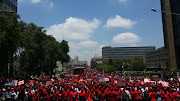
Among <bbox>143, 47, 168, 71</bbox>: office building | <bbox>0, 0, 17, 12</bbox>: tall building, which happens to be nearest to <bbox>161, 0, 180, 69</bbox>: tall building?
<bbox>143, 47, 168, 71</bbox>: office building

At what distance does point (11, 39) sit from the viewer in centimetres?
2173

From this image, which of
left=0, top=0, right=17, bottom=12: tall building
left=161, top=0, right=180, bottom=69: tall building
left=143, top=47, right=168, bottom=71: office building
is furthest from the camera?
left=143, top=47, right=168, bottom=71: office building

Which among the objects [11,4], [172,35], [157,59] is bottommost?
[157,59]

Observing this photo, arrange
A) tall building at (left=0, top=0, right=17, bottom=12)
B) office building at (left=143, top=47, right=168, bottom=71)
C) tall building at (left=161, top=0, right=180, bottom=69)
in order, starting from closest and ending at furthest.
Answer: tall building at (left=0, top=0, right=17, bottom=12) → tall building at (left=161, top=0, right=180, bottom=69) → office building at (left=143, top=47, right=168, bottom=71)

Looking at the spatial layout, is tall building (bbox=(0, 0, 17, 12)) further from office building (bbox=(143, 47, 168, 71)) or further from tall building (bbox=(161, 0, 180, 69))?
office building (bbox=(143, 47, 168, 71))

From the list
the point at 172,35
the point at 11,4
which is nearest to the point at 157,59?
the point at 172,35

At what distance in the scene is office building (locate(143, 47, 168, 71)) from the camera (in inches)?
3469

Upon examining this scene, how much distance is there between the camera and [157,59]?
98.4 metres

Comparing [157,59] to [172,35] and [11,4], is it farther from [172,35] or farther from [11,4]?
[11,4]

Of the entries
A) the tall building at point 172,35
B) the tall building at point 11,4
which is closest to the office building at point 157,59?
the tall building at point 172,35

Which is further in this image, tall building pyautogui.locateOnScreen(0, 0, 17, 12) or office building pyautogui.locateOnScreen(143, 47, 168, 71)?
office building pyautogui.locateOnScreen(143, 47, 168, 71)

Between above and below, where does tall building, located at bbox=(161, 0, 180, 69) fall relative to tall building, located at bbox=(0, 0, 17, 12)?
below

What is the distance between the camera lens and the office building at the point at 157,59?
88125 mm

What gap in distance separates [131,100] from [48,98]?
219 inches
